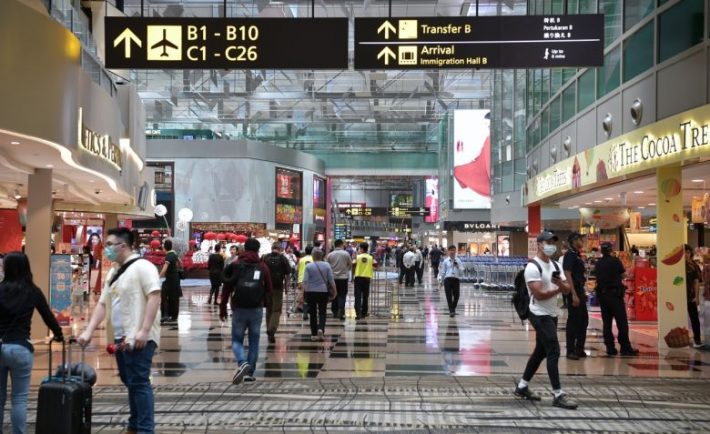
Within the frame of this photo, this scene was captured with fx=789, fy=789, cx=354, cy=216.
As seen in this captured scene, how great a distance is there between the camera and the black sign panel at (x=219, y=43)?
12.3 meters

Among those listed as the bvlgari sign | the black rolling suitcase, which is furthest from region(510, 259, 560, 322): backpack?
the bvlgari sign

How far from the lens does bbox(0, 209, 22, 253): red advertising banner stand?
18875mm

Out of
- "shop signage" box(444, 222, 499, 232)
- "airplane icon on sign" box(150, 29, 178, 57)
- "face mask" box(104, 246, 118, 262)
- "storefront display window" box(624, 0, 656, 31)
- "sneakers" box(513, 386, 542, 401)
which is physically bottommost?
"sneakers" box(513, 386, 542, 401)

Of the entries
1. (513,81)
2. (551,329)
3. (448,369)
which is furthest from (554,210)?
(551,329)

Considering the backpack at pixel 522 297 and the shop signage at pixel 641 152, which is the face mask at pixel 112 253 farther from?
the shop signage at pixel 641 152

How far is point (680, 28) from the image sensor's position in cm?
1223

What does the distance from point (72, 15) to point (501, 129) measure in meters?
25.0

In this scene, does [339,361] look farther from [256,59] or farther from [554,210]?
[554,210]

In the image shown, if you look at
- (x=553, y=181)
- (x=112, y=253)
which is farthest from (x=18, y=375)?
(x=553, y=181)

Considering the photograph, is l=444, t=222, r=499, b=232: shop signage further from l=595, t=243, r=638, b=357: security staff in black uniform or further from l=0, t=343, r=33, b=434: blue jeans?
l=0, t=343, r=33, b=434: blue jeans

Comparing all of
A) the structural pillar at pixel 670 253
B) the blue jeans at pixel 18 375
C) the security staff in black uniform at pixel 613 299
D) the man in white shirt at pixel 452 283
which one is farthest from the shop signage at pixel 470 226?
the blue jeans at pixel 18 375

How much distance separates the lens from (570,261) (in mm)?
11094

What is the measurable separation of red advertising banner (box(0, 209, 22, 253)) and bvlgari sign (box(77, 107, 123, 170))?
3.65 m

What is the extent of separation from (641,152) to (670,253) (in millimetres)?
1711
